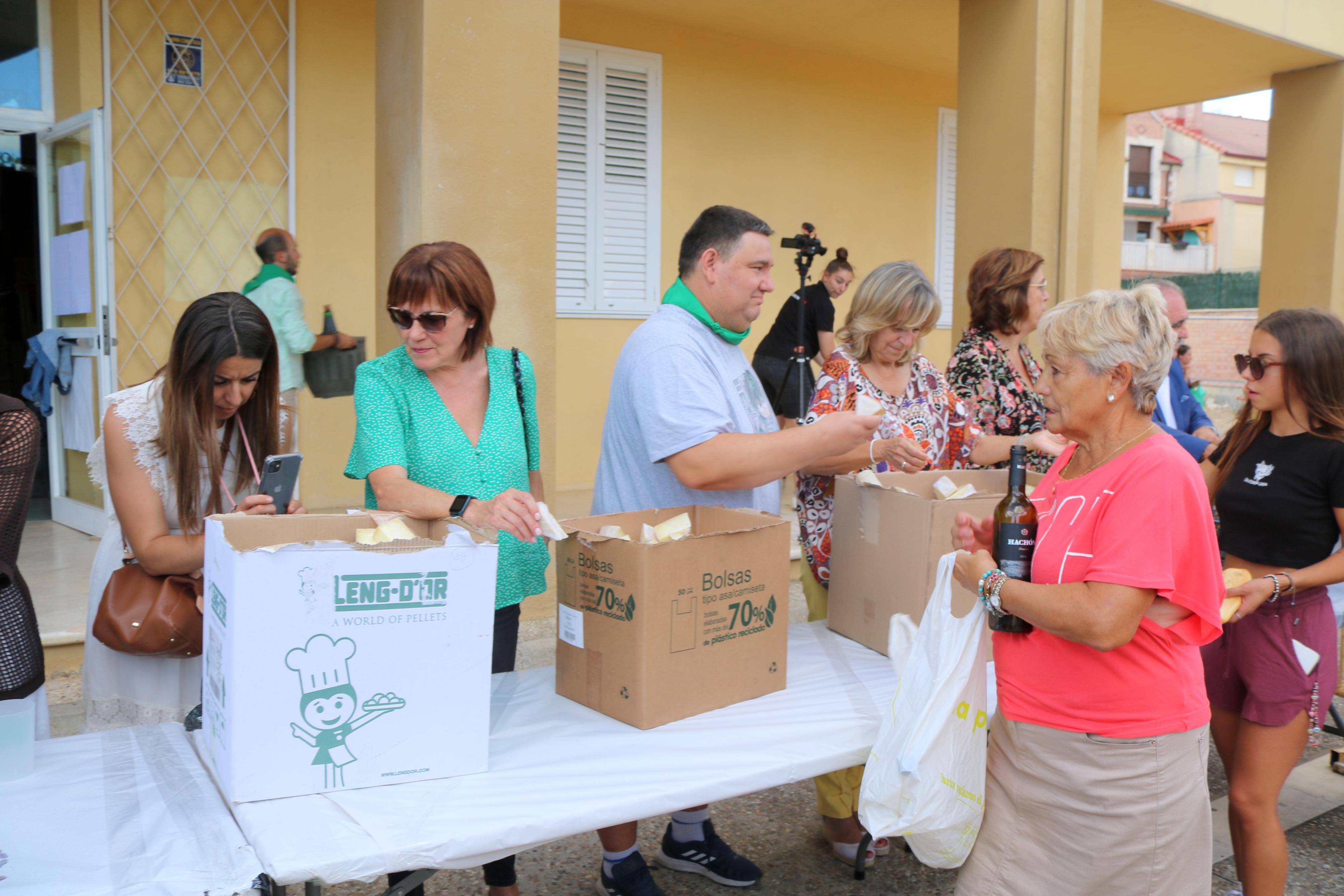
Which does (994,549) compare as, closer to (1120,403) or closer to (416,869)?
(1120,403)

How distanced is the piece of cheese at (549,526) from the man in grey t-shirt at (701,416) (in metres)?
0.38

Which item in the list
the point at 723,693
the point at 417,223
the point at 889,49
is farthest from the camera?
the point at 889,49

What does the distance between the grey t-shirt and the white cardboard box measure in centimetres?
62

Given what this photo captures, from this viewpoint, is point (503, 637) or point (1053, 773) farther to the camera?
point (503, 637)

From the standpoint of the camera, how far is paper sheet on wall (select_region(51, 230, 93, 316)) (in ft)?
17.0

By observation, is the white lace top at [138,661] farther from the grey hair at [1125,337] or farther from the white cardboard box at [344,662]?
the grey hair at [1125,337]

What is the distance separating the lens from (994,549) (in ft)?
5.98

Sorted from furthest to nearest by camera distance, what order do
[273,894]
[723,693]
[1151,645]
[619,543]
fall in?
1. [723,693]
2. [619,543]
3. [1151,645]
4. [273,894]

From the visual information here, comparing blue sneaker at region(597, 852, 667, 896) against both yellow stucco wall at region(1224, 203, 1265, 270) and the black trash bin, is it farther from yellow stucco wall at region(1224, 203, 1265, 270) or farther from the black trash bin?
yellow stucco wall at region(1224, 203, 1265, 270)

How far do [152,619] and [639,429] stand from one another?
42.9 inches

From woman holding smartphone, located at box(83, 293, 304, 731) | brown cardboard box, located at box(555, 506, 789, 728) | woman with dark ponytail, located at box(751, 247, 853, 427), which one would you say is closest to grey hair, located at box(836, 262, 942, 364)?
brown cardboard box, located at box(555, 506, 789, 728)

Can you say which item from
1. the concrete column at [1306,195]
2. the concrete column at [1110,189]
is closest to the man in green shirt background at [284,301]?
the concrete column at [1306,195]

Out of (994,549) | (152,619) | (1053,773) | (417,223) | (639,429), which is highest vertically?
(417,223)

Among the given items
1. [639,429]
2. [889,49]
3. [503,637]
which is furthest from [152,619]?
[889,49]
